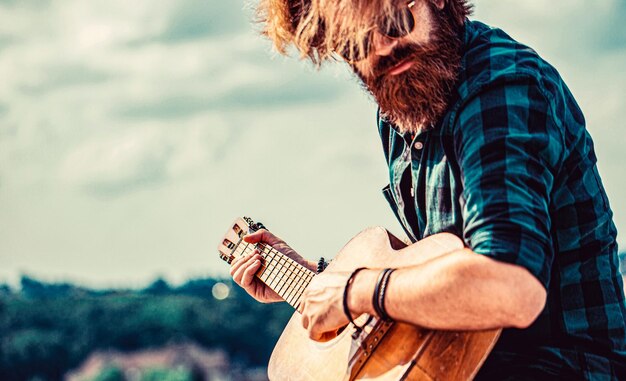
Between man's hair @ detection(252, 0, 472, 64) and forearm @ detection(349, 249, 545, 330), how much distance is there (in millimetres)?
663

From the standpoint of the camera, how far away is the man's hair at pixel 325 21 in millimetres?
2718

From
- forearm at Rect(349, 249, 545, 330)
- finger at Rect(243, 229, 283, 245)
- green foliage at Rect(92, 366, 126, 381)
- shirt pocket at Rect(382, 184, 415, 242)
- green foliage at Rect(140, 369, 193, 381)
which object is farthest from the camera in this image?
green foliage at Rect(140, 369, 193, 381)

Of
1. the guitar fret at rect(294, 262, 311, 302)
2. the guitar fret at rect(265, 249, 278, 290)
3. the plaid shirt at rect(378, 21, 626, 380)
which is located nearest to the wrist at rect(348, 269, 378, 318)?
the plaid shirt at rect(378, 21, 626, 380)

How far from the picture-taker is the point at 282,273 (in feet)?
12.1

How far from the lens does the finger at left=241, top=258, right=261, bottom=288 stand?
12.5ft

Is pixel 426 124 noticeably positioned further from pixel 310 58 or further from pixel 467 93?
pixel 310 58

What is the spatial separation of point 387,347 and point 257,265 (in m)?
1.07

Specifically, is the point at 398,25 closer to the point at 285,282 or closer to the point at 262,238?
the point at 285,282

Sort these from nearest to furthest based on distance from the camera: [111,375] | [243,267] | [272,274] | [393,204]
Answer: [393,204] → [272,274] → [243,267] → [111,375]

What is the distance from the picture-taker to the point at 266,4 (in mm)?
3295

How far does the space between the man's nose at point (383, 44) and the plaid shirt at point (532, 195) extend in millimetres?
200

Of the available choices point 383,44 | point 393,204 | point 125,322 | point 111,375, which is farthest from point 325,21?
point 125,322

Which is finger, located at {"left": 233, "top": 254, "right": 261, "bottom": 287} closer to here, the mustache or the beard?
the beard

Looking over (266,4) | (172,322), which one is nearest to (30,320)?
(172,322)
